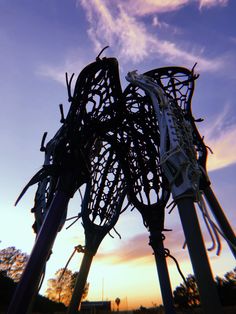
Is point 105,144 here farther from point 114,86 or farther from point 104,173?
point 114,86

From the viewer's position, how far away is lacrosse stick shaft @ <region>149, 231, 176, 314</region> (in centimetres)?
566

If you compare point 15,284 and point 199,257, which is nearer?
point 199,257

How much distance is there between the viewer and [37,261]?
3.48m

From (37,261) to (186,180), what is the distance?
101 inches

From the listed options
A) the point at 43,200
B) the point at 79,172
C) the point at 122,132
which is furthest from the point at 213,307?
the point at 122,132

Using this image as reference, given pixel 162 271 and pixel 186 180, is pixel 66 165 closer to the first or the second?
pixel 186 180

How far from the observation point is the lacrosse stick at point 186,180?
103 inches

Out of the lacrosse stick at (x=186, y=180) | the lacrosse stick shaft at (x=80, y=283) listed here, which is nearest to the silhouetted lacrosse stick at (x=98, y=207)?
the lacrosse stick shaft at (x=80, y=283)

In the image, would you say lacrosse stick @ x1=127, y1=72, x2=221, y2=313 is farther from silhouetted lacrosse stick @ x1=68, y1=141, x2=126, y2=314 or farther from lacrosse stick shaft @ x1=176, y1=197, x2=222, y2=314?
silhouetted lacrosse stick @ x1=68, y1=141, x2=126, y2=314

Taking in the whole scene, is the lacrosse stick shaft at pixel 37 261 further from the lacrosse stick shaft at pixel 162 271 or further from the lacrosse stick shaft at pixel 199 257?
the lacrosse stick shaft at pixel 162 271

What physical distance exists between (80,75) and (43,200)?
120 inches

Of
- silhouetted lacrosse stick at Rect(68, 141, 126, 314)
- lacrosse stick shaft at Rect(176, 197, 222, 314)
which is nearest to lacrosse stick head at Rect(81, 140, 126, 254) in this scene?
silhouetted lacrosse stick at Rect(68, 141, 126, 314)

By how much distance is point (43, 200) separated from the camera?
4977 millimetres

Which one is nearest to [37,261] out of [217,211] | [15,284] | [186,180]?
[186,180]
